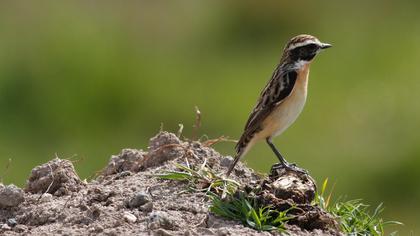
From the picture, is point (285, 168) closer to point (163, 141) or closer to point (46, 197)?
point (163, 141)

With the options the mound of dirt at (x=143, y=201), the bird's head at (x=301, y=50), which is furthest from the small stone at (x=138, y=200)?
the bird's head at (x=301, y=50)

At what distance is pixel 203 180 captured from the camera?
32.2 ft

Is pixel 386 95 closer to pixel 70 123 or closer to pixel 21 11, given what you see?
pixel 70 123

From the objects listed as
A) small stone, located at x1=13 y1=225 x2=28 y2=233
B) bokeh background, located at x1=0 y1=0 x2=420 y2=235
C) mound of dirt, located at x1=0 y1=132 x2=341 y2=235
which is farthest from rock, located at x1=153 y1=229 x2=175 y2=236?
bokeh background, located at x1=0 y1=0 x2=420 y2=235

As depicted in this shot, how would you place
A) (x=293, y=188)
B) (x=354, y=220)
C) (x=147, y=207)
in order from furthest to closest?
(x=354, y=220), (x=293, y=188), (x=147, y=207)

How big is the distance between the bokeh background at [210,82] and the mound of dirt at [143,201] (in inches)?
239

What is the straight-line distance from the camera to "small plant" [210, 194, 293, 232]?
918 cm

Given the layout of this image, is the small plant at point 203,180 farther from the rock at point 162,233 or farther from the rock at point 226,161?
the rock at point 162,233

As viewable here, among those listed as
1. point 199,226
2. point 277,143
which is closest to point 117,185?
point 199,226

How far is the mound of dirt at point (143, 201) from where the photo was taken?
9.16 meters

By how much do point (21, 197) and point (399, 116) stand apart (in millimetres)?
9969

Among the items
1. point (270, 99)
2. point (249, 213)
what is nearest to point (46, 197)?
point (249, 213)

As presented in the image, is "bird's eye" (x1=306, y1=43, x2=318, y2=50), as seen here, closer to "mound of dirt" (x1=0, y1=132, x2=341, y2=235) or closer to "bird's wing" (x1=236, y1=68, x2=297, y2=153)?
"bird's wing" (x1=236, y1=68, x2=297, y2=153)

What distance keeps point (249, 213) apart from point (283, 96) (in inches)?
84.4
